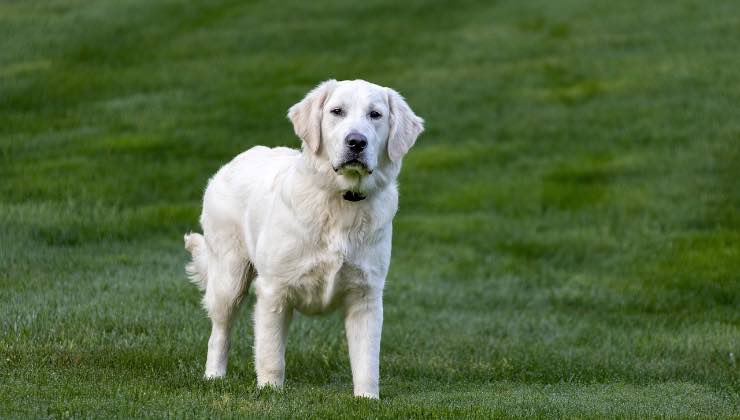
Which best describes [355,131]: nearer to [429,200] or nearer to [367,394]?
[367,394]

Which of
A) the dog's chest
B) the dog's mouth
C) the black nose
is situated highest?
the black nose

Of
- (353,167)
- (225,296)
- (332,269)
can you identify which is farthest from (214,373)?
(353,167)

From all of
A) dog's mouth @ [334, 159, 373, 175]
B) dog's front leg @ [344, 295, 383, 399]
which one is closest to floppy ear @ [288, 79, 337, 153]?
dog's mouth @ [334, 159, 373, 175]

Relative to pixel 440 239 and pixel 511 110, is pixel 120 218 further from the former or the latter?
pixel 511 110

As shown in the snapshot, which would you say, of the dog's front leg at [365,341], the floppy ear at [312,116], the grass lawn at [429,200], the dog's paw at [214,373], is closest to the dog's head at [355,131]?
the floppy ear at [312,116]

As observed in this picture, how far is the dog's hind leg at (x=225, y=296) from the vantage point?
783 cm

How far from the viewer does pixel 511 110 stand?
68.3 feet

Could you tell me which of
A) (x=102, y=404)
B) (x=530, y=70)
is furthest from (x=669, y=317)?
(x=530, y=70)

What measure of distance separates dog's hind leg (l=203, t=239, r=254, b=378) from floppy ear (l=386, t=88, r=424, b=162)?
4.83 feet

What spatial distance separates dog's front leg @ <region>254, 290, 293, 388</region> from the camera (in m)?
7.14

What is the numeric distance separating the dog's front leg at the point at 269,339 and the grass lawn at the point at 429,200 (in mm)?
263

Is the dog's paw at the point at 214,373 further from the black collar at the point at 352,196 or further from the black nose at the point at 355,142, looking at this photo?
the black nose at the point at 355,142

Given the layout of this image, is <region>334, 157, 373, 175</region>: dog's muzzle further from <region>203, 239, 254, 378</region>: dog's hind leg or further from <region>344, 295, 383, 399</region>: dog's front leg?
<region>203, 239, 254, 378</region>: dog's hind leg

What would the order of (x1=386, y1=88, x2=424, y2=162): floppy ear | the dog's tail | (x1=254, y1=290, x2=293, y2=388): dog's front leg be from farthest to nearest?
the dog's tail → (x1=254, y1=290, x2=293, y2=388): dog's front leg → (x1=386, y1=88, x2=424, y2=162): floppy ear
